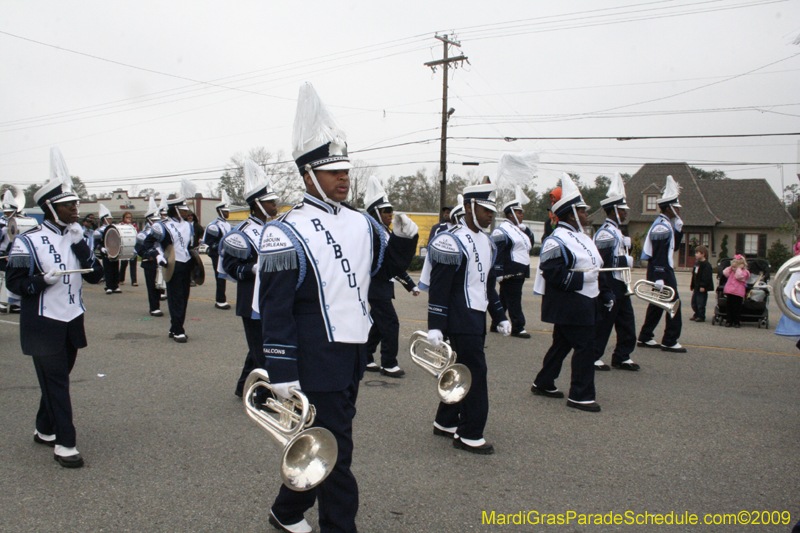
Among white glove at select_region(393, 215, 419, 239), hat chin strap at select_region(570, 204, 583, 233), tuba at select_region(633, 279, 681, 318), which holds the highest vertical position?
hat chin strap at select_region(570, 204, 583, 233)

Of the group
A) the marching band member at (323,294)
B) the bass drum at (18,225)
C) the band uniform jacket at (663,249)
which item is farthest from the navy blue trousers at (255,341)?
the band uniform jacket at (663,249)

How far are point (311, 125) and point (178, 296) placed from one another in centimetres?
638

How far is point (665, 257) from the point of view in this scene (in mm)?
8055

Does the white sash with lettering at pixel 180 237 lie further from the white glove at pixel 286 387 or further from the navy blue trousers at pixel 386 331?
the white glove at pixel 286 387

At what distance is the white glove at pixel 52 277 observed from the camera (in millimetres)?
4066

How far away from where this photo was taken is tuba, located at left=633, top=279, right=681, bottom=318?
768 cm

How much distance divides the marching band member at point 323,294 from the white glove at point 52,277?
2.18 metres

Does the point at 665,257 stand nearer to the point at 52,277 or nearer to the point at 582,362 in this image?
the point at 582,362

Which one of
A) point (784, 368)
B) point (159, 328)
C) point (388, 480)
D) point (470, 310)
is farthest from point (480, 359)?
point (159, 328)

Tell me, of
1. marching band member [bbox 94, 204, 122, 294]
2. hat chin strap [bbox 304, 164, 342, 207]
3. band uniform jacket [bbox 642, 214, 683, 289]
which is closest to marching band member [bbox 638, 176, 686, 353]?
band uniform jacket [bbox 642, 214, 683, 289]

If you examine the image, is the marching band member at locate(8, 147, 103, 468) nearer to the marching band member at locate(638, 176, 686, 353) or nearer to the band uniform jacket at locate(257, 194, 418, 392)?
the band uniform jacket at locate(257, 194, 418, 392)

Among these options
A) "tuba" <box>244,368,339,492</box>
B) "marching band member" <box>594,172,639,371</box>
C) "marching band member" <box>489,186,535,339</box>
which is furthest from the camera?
"marching band member" <box>489,186,535,339</box>

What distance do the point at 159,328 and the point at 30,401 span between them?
4141 mm

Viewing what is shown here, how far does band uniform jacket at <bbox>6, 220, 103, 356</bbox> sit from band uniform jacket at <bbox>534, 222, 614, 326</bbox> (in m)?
4.02
